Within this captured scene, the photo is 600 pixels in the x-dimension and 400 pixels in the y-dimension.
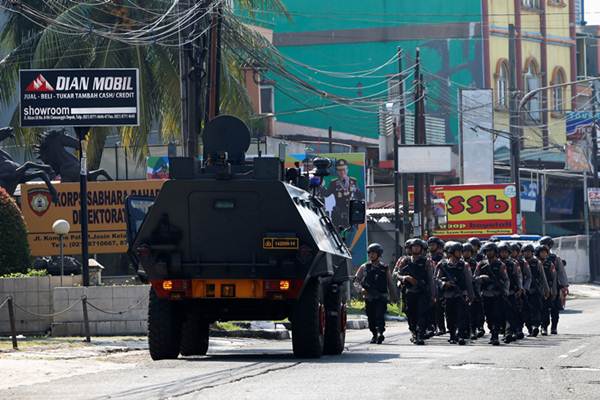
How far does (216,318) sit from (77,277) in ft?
26.2

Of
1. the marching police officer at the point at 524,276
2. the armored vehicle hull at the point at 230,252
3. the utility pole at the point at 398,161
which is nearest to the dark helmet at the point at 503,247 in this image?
the marching police officer at the point at 524,276

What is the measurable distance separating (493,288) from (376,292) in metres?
2.48

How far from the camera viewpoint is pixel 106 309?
2483 centimetres

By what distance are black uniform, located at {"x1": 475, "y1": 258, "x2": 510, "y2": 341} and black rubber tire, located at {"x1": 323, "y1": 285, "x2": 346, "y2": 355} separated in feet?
17.5

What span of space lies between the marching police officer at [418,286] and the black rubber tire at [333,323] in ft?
11.1

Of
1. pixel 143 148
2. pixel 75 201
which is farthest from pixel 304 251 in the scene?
pixel 143 148

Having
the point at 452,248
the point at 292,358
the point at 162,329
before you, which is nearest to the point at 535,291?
the point at 452,248

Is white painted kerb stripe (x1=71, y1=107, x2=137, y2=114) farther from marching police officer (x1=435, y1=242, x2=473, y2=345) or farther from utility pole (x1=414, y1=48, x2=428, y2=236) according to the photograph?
utility pole (x1=414, y1=48, x2=428, y2=236)

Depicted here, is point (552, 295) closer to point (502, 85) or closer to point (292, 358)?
point (292, 358)

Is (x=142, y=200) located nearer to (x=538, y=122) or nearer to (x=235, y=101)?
(x=235, y=101)

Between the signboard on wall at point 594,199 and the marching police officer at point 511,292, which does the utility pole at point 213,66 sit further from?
the signboard on wall at point 594,199

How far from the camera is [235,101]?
1443 inches

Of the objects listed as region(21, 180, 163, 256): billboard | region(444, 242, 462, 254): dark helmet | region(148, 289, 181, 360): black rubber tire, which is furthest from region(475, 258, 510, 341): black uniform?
region(21, 180, 163, 256): billboard

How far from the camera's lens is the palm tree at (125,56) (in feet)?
120
